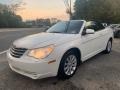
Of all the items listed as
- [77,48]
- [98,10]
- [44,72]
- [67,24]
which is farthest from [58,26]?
[98,10]

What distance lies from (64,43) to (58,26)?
174 cm

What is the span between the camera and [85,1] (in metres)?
41.7

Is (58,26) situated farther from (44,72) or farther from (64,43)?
(44,72)

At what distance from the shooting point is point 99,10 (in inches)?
1607

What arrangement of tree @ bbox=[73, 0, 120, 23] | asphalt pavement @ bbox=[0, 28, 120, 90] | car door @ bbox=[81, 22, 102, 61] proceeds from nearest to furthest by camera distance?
asphalt pavement @ bbox=[0, 28, 120, 90] < car door @ bbox=[81, 22, 102, 61] < tree @ bbox=[73, 0, 120, 23]

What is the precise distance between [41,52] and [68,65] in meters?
0.91

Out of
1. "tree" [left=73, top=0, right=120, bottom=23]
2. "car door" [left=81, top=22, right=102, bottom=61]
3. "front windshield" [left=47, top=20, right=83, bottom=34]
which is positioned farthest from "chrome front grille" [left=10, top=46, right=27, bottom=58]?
"tree" [left=73, top=0, right=120, bottom=23]

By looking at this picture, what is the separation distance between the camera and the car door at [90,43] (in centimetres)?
559

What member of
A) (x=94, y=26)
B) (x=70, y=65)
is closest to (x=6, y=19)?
(x=94, y=26)

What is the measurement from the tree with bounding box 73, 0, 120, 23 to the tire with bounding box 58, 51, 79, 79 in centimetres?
3648

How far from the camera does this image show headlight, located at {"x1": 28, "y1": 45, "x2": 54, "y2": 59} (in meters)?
4.36

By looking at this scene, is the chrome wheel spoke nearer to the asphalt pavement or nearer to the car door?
the asphalt pavement

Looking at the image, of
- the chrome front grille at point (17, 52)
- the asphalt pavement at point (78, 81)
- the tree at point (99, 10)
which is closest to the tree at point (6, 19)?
the tree at point (99, 10)

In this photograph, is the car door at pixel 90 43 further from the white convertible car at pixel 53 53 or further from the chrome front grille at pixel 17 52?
the chrome front grille at pixel 17 52
